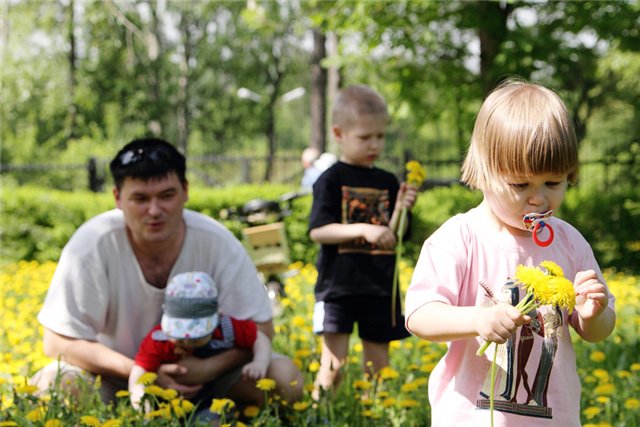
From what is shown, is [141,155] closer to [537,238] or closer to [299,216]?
[537,238]

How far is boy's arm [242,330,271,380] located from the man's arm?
0.48 metres

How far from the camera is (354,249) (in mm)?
3256

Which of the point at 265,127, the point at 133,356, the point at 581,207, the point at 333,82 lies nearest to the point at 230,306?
the point at 133,356

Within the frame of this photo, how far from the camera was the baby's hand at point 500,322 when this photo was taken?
136 centimetres

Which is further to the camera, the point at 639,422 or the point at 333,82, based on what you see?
the point at 333,82

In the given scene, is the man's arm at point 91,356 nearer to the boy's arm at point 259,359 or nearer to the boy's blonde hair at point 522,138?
the boy's arm at point 259,359

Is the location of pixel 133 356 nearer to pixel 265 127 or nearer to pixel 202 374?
pixel 202 374

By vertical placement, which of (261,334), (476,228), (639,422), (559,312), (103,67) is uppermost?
(103,67)

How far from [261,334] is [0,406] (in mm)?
1032

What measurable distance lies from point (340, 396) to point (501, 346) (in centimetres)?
151

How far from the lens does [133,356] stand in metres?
3.12

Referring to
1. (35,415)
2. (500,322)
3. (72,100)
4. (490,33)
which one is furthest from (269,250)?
(72,100)

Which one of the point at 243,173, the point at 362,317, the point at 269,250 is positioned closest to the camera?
the point at 362,317

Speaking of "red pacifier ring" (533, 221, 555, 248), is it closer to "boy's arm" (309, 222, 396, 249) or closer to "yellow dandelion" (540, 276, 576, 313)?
"yellow dandelion" (540, 276, 576, 313)
